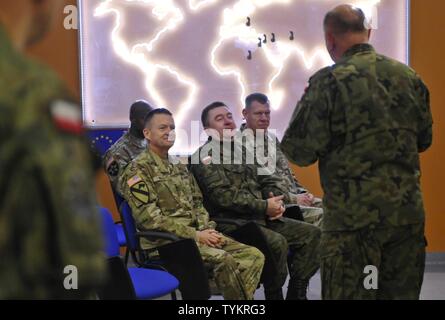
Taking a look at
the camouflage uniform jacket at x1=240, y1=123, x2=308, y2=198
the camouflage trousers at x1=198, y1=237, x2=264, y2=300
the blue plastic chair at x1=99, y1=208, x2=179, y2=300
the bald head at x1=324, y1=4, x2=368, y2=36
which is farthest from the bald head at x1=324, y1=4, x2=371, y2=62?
the camouflage uniform jacket at x1=240, y1=123, x2=308, y2=198

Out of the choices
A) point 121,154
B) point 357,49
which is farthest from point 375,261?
point 121,154

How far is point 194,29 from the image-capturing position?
4.47 metres

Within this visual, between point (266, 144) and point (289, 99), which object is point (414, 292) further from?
point (289, 99)

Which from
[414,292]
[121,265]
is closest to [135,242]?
[121,265]

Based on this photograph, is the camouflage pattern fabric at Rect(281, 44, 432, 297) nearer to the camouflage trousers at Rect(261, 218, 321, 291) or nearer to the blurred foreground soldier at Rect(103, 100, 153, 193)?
the camouflage trousers at Rect(261, 218, 321, 291)

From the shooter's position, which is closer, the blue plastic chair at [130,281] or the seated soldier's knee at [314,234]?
the blue plastic chair at [130,281]

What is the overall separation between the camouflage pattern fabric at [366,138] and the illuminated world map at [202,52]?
96.7 inches

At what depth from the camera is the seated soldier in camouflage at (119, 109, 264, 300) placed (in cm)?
288

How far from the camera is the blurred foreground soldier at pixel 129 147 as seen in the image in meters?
3.84

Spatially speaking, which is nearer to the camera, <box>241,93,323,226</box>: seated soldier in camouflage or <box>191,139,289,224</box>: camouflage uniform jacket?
<box>191,139,289,224</box>: camouflage uniform jacket

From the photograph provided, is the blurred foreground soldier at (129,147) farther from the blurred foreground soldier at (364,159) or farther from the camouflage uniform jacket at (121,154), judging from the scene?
the blurred foreground soldier at (364,159)

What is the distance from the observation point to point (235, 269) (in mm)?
2887

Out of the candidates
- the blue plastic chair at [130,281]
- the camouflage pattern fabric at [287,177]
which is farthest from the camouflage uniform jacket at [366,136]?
the camouflage pattern fabric at [287,177]

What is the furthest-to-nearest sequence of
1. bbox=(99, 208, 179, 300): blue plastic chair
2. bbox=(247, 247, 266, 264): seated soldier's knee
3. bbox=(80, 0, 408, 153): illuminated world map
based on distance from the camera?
1. bbox=(80, 0, 408, 153): illuminated world map
2. bbox=(247, 247, 266, 264): seated soldier's knee
3. bbox=(99, 208, 179, 300): blue plastic chair
